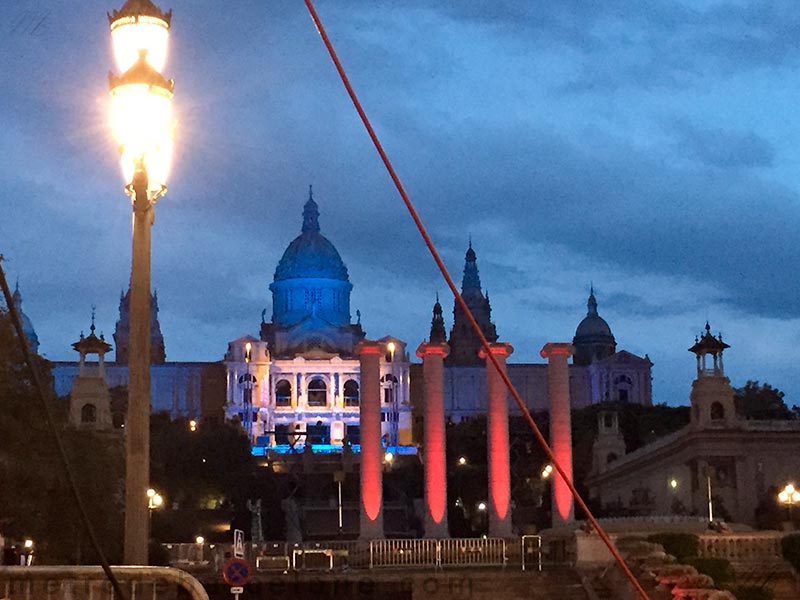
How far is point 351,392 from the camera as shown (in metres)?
189

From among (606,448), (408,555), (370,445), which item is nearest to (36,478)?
(408,555)

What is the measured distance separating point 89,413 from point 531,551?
34730 millimetres

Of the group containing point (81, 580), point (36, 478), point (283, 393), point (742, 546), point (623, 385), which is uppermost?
point (623, 385)

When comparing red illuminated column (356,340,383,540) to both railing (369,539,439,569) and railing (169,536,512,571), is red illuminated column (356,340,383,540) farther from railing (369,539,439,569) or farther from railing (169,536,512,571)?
railing (369,539,439,569)

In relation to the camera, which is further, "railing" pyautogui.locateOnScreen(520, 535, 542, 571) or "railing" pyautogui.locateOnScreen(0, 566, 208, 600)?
"railing" pyautogui.locateOnScreen(520, 535, 542, 571)

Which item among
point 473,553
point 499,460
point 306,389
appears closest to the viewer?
point 473,553

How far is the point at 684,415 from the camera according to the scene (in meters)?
139

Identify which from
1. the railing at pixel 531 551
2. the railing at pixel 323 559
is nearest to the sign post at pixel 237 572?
the railing at pixel 531 551

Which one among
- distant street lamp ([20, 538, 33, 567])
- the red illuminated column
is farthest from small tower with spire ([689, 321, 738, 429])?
distant street lamp ([20, 538, 33, 567])

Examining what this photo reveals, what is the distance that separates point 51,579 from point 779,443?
71.4 m

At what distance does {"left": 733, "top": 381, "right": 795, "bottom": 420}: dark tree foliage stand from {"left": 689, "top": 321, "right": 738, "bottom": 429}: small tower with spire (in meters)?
42.5

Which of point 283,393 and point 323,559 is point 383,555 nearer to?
point 323,559

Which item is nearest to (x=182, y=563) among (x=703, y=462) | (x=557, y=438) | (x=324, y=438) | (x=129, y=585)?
(x=557, y=438)

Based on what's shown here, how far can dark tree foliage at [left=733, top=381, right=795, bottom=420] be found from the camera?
130m
